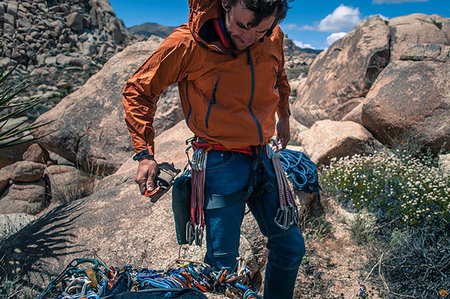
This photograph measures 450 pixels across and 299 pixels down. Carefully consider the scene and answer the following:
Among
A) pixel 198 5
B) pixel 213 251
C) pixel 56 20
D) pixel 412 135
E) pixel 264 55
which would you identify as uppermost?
pixel 56 20

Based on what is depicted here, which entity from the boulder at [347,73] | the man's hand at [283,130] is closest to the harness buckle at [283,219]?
the man's hand at [283,130]

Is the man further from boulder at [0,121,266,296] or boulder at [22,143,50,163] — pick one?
boulder at [22,143,50,163]

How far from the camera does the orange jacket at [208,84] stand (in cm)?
145

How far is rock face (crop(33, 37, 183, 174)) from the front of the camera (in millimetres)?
5516

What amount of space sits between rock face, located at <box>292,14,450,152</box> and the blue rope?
2.16 meters

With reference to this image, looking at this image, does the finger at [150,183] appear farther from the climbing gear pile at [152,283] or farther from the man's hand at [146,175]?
the climbing gear pile at [152,283]

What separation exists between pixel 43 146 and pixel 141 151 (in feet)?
18.5

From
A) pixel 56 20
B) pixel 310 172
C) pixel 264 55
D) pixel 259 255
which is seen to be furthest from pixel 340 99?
pixel 56 20

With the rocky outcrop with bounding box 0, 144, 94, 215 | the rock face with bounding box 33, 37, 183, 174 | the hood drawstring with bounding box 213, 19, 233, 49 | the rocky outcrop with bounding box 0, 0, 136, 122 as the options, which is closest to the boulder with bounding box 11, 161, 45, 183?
the rocky outcrop with bounding box 0, 144, 94, 215

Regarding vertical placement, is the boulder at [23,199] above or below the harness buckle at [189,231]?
below

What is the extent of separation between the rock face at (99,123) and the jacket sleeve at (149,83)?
4.00 meters

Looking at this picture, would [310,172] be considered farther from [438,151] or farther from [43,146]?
[43,146]

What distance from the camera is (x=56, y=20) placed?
42875mm

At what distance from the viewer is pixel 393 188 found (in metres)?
3.67
